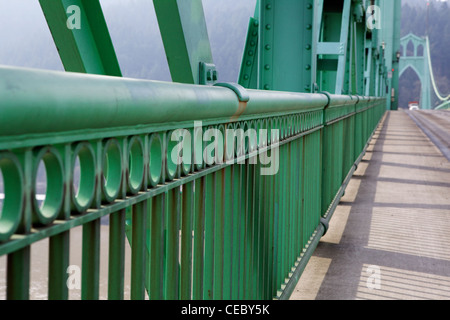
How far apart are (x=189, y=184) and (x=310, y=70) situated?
3.19 m

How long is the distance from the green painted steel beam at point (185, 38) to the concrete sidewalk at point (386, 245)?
1635mm

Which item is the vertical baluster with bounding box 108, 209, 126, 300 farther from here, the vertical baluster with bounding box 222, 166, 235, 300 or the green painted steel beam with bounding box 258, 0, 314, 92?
the green painted steel beam with bounding box 258, 0, 314, 92

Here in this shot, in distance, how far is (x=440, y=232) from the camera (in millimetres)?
4965

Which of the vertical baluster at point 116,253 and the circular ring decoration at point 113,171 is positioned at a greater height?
the circular ring decoration at point 113,171

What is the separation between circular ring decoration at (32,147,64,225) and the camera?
886 millimetres

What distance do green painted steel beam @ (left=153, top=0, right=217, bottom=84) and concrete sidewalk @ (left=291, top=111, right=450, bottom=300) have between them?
1635mm

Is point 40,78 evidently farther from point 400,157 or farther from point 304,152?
point 400,157

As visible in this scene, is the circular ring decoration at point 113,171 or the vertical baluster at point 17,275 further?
the circular ring decoration at point 113,171

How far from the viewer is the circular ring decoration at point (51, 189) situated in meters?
0.89

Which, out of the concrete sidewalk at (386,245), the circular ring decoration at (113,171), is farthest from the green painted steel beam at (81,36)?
the concrete sidewalk at (386,245)
